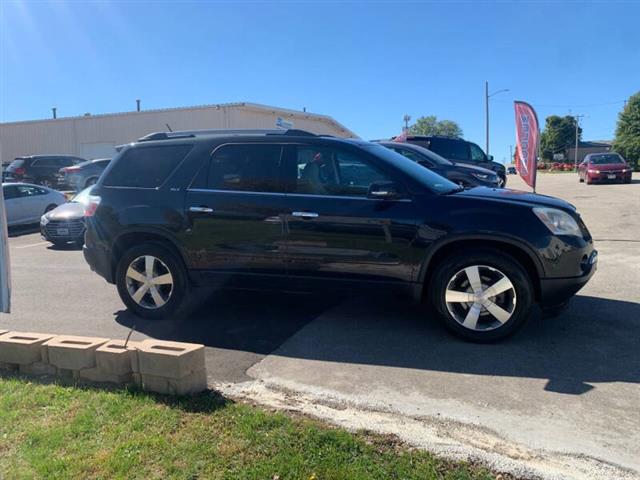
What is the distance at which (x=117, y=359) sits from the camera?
3609mm

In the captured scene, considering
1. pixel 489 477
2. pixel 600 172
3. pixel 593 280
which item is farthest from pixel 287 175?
pixel 600 172

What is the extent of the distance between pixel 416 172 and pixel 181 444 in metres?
3.20

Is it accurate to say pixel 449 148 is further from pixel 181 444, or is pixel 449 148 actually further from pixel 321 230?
pixel 181 444

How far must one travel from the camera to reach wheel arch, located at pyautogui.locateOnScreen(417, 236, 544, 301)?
4.41 metres

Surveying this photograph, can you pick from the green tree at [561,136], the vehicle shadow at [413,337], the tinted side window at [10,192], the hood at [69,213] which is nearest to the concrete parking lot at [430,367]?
the vehicle shadow at [413,337]

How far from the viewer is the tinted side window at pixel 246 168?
5035mm

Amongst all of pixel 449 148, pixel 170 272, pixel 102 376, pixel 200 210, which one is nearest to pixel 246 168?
pixel 200 210

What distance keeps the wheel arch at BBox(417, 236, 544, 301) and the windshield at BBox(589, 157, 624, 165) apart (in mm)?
23324

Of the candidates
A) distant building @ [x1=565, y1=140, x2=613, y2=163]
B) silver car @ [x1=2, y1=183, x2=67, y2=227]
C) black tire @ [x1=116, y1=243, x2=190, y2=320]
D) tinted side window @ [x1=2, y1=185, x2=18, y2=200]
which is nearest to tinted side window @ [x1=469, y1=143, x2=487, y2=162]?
black tire @ [x1=116, y1=243, x2=190, y2=320]

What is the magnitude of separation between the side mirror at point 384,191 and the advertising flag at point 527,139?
33.7ft

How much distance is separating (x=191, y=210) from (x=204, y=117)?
23.2 metres

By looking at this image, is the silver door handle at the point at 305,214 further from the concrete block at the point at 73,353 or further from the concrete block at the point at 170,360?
the concrete block at the point at 73,353

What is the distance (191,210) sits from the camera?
202 inches

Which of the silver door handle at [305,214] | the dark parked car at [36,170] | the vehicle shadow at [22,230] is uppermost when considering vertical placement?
the dark parked car at [36,170]
